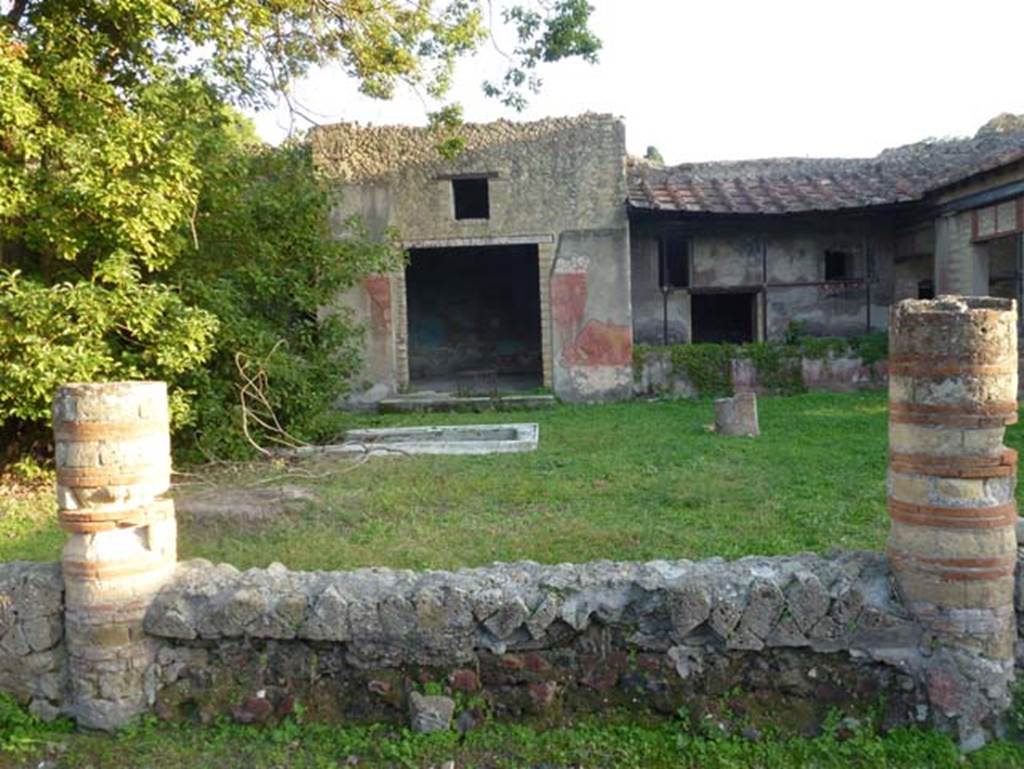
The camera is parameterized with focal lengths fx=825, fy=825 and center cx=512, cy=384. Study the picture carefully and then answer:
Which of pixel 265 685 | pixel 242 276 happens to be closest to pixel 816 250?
pixel 242 276

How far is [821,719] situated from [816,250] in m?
12.8

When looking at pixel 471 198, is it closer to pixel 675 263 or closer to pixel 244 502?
pixel 675 263

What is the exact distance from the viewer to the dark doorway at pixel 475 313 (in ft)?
61.2

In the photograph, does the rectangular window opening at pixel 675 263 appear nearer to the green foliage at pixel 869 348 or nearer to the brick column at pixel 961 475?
the green foliage at pixel 869 348

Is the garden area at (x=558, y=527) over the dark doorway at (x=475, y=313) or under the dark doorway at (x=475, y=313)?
under

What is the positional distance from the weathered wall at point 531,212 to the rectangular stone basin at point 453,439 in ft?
Result: 10.4

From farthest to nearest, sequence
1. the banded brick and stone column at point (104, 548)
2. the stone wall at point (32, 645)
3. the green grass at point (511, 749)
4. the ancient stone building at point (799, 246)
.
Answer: the ancient stone building at point (799, 246) < the stone wall at point (32, 645) < the banded brick and stone column at point (104, 548) < the green grass at point (511, 749)

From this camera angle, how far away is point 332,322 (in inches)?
377

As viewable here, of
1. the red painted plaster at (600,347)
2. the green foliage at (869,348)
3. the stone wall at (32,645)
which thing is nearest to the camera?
the stone wall at (32,645)

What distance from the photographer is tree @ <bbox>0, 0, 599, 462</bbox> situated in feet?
21.6

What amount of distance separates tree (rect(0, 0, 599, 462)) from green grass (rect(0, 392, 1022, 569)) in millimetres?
1306

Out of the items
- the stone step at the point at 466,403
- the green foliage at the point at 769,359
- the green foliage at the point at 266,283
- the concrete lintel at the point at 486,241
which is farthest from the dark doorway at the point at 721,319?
the green foliage at the point at 266,283

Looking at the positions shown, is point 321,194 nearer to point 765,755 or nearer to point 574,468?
point 574,468

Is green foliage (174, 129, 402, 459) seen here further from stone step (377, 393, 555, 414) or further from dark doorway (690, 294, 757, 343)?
dark doorway (690, 294, 757, 343)
